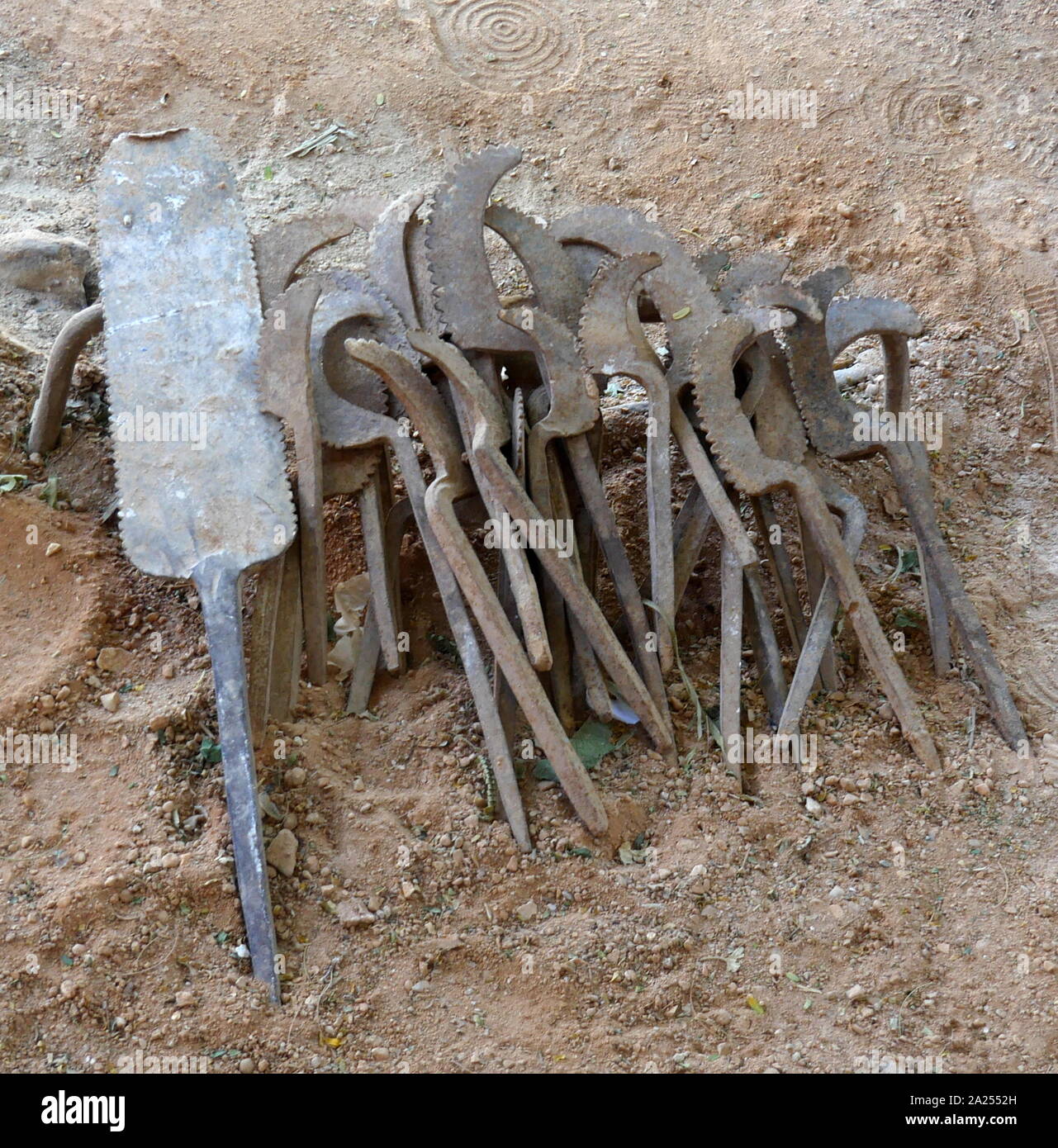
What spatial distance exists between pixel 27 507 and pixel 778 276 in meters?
2.65

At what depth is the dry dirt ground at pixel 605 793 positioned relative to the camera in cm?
329

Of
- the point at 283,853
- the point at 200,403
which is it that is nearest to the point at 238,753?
the point at 283,853

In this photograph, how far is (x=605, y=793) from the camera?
151 inches

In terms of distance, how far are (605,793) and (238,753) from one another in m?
1.09

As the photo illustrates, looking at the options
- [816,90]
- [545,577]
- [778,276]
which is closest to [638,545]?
[545,577]

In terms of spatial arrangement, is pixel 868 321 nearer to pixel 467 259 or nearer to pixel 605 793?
pixel 467 259

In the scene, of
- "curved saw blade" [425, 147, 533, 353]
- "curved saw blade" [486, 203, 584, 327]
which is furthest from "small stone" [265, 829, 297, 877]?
"curved saw blade" [486, 203, 584, 327]

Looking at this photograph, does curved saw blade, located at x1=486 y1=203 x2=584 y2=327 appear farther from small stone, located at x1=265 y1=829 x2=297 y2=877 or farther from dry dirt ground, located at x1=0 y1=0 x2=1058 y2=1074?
small stone, located at x1=265 y1=829 x2=297 y2=877

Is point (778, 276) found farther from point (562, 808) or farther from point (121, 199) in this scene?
point (121, 199)

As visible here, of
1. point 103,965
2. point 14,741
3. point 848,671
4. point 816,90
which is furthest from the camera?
point 816,90

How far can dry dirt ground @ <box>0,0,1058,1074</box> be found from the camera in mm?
3291

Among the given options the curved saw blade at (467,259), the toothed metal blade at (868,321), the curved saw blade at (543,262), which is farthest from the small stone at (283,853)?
the toothed metal blade at (868,321)

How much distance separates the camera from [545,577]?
394 cm

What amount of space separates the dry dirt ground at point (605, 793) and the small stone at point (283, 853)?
4 centimetres
